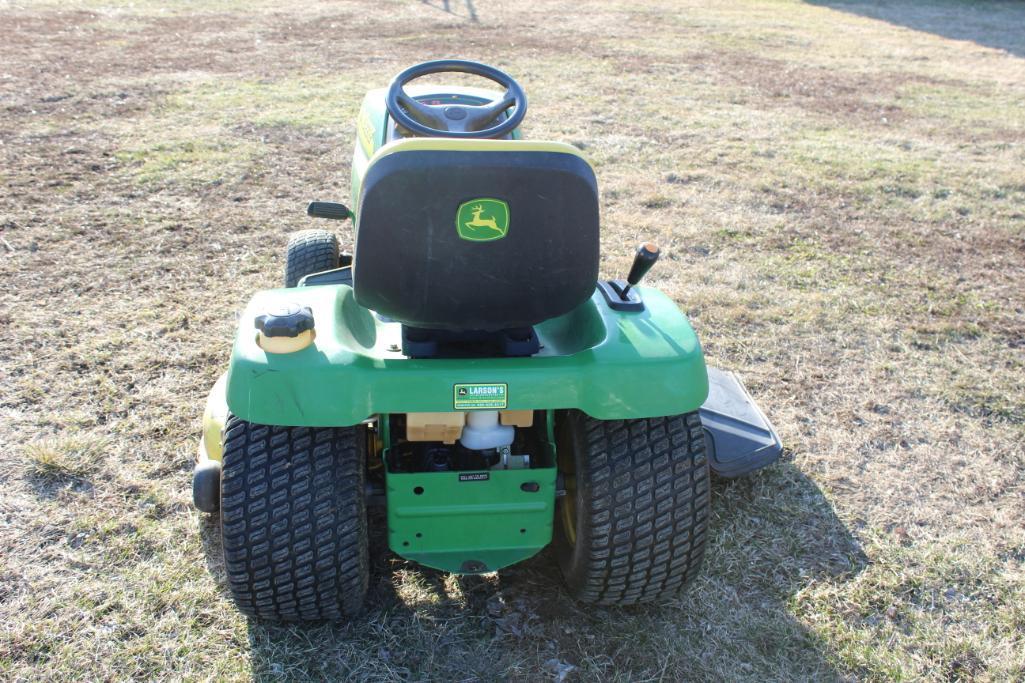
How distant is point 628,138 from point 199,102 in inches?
147

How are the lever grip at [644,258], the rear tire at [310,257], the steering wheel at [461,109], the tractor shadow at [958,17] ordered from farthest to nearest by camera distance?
the tractor shadow at [958,17]
the rear tire at [310,257]
the steering wheel at [461,109]
the lever grip at [644,258]

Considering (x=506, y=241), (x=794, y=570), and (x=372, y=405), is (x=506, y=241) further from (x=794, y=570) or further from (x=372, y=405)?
(x=794, y=570)

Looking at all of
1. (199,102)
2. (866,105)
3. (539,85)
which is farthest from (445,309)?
(866,105)

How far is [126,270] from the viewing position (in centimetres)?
450

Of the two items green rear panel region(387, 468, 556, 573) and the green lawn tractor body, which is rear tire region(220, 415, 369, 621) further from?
green rear panel region(387, 468, 556, 573)

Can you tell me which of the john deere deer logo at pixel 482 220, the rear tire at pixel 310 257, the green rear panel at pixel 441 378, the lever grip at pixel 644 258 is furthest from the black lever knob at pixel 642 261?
the rear tire at pixel 310 257

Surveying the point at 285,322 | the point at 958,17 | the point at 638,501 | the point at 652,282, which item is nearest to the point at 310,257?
the point at 285,322

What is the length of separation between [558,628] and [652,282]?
2.57 meters

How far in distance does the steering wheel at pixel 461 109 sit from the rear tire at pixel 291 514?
3.78ft

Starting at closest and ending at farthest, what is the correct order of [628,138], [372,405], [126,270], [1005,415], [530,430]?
[372,405], [530,430], [1005,415], [126,270], [628,138]

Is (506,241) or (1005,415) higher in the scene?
(506,241)

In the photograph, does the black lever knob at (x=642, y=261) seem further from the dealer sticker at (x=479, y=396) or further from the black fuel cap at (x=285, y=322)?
the black fuel cap at (x=285, y=322)

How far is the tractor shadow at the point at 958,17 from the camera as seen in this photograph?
45.1 feet

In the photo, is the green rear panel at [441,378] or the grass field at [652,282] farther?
the grass field at [652,282]
